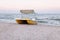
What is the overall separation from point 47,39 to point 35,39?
373 mm

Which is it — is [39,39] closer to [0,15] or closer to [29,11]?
[29,11]

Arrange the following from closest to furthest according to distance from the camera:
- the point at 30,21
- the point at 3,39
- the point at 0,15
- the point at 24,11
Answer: the point at 3,39, the point at 30,21, the point at 24,11, the point at 0,15

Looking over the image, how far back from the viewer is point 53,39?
4875 mm

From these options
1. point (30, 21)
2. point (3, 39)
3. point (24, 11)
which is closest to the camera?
point (3, 39)

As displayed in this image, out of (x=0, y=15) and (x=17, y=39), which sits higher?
(x=17, y=39)

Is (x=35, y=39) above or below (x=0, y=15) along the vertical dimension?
above

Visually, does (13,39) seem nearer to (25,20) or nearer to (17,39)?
(17,39)

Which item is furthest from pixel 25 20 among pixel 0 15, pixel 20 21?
pixel 0 15

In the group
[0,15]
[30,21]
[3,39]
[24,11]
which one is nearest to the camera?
[3,39]

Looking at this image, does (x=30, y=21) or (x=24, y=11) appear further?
(x=24, y=11)

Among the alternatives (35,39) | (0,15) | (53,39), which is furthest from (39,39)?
(0,15)

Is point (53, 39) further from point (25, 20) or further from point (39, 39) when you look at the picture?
point (25, 20)

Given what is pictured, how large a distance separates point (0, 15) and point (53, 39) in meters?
15.4

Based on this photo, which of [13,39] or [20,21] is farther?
[20,21]
